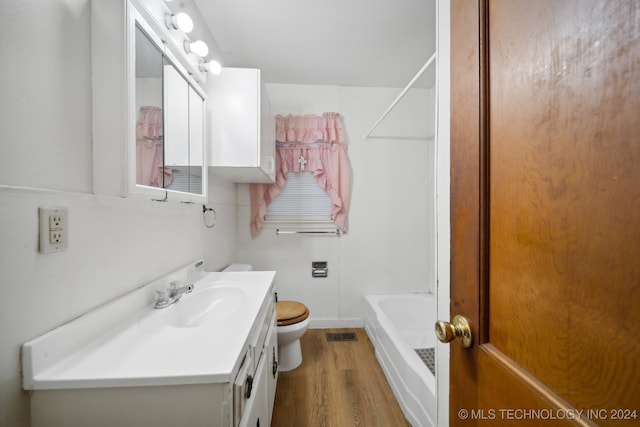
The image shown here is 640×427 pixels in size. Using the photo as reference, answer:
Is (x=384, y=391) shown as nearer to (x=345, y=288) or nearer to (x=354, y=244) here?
(x=345, y=288)

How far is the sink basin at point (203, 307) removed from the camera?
1.00m

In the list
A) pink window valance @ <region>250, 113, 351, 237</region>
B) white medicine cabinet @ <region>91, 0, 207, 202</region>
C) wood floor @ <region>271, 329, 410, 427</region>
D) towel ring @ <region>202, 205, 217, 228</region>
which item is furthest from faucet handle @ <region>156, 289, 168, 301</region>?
pink window valance @ <region>250, 113, 351, 237</region>

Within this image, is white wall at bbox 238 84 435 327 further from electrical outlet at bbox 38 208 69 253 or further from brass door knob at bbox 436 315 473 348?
brass door knob at bbox 436 315 473 348

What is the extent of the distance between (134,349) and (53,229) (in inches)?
16.2

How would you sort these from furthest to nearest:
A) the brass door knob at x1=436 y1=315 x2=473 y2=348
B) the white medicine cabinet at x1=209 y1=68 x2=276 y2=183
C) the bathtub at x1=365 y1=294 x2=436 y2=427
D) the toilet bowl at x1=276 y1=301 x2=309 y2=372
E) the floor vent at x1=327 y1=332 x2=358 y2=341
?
the floor vent at x1=327 y1=332 x2=358 y2=341 → the toilet bowl at x1=276 y1=301 x2=309 y2=372 → the white medicine cabinet at x1=209 y1=68 x2=276 y2=183 → the bathtub at x1=365 y1=294 x2=436 y2=427 → the brass door knob at x1=436 y1=315 x2=473 y2=348

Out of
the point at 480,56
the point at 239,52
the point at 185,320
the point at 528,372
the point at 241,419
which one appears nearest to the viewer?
the point at 528,372

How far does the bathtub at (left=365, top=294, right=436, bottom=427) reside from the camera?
4.26 ft

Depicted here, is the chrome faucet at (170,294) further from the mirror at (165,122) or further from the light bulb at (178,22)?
the light bulb at (178,22)

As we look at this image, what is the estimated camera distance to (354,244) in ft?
8.29

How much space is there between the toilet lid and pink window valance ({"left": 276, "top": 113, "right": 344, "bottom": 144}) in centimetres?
154

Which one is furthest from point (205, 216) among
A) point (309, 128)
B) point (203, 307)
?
point (309, 128)

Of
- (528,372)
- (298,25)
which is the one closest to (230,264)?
(298,25)

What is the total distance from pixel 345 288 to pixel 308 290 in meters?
0.39

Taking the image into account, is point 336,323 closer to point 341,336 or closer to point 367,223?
point 341,336
